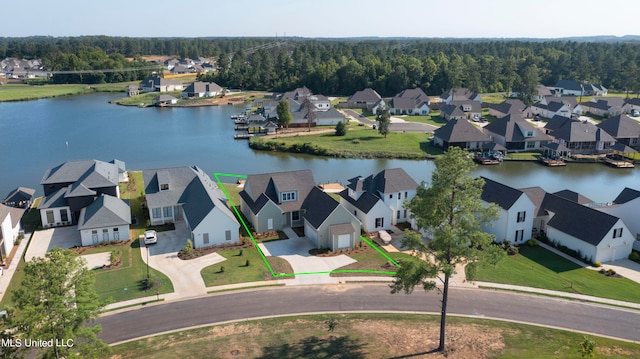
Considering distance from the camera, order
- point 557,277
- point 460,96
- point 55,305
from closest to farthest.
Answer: point 55,305, point 557,277, point 460,96

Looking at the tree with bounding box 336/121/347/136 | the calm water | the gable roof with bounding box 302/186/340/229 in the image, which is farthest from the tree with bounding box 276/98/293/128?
the gable roof with bounding box 302/186/340/229

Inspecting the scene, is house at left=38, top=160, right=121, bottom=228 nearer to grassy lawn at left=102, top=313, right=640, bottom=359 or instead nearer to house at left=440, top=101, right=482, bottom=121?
grassy lawn at left=102, top=313, right=640, bottom=359

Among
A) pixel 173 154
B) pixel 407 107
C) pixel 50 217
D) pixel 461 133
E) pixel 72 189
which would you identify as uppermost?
pixel 407 107

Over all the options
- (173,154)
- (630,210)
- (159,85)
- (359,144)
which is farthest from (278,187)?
(159,85)

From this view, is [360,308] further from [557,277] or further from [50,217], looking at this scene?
[50,217]

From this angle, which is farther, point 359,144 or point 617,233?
point 359,144

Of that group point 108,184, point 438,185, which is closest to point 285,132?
point 108,184
